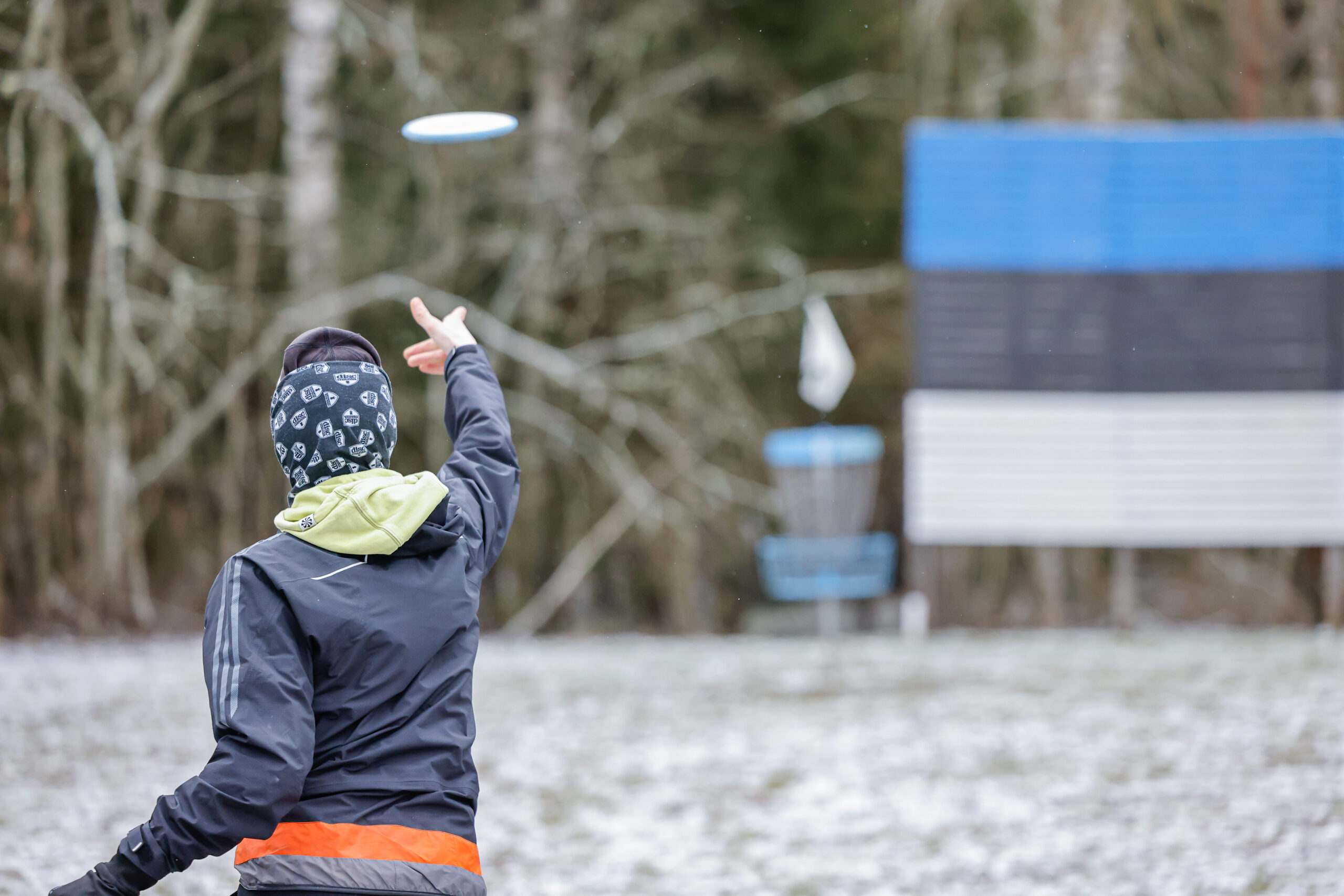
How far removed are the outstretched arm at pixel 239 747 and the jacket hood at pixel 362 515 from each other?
98 millimetres

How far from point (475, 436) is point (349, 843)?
2.36ft

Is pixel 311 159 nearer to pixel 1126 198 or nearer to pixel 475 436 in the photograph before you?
pixel 1126 198

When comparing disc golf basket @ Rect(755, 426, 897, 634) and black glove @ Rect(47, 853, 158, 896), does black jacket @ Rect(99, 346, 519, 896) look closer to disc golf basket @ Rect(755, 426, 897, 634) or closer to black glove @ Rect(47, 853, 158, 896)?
black glove @ Rect(47, 853, 158, 896)

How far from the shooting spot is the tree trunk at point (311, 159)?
10414 millimetres

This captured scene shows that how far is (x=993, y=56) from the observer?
11.5 meters

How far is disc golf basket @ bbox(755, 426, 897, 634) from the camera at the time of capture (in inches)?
349

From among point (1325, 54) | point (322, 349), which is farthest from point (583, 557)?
point (322, 349)

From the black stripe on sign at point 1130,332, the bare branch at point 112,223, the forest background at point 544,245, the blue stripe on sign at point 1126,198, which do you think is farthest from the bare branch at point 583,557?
the bare branch at point 112,223

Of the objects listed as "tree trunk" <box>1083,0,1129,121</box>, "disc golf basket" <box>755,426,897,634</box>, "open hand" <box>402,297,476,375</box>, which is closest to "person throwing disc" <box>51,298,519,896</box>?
"open hand" <box>402,297,476,375</box>

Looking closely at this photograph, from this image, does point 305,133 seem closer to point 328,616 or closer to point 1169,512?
point 1169,512

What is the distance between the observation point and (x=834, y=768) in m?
5.79

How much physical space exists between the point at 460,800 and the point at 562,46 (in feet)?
31.7

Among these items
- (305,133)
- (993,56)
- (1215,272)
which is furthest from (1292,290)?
(305,133)

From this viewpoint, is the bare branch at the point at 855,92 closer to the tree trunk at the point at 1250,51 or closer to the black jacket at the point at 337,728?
the tree trunk at the point at 1250,51
